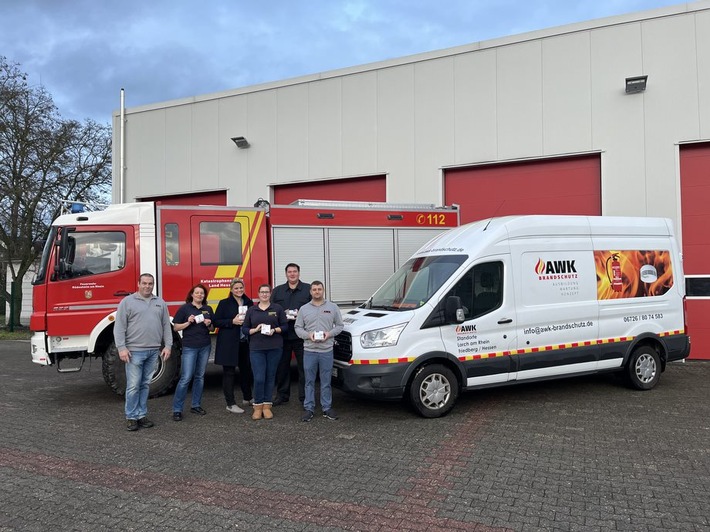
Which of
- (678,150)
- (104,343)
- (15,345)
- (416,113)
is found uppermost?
(416,113)

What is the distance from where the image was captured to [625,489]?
13.6 feet

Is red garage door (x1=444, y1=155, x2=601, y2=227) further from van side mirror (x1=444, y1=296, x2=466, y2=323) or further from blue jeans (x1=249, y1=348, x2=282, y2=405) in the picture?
blue jeans (x1=249, y1=348, x2=282, y2=405)

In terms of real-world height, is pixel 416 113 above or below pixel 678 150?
above

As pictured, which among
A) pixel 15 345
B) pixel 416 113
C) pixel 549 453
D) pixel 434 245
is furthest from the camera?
pixel 15 345

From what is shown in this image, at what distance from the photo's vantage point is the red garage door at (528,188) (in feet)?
36.3

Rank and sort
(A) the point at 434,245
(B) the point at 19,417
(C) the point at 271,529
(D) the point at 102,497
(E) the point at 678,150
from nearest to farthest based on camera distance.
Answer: (C) the point at 271,529 < (D) the point at 102,497 < (B) the point at 19,417 < (A) the point at 434,245 < (E) the point at 678,150

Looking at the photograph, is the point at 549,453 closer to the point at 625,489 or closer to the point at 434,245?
the point at 625,489

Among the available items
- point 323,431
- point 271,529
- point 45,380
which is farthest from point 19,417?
point 271,529

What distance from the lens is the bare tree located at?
17.4 meters

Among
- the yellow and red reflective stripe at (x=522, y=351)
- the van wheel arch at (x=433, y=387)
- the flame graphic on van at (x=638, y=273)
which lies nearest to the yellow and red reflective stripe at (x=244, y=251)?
the yellow and red reflective stripe at (x=522, y=351)

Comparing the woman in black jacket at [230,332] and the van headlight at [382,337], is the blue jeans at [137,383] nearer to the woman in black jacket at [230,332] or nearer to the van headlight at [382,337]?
the woman in black jacket at [230,332]

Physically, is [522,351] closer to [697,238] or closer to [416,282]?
[416,282]

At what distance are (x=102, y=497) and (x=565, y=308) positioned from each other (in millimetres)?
5506

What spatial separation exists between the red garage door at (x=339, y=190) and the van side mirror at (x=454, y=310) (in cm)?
687
